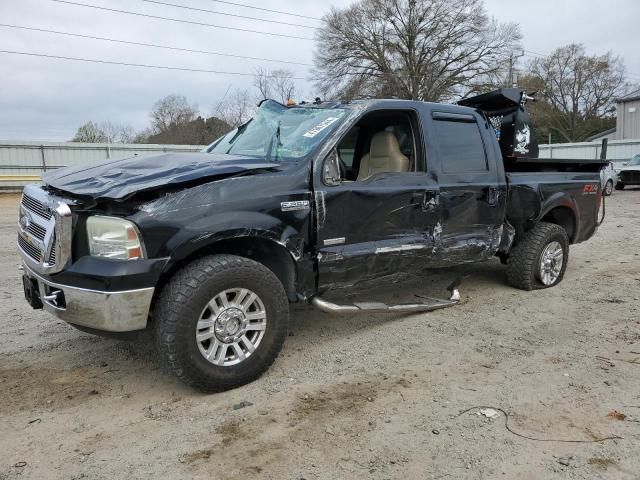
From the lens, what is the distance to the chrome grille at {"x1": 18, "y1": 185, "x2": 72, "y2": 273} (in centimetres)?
322

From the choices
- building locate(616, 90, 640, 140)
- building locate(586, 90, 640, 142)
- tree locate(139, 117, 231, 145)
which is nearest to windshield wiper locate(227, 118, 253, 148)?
tree locate(139, 117, 231, 145)

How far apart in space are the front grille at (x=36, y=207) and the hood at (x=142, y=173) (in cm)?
15

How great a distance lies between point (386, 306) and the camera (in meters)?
4.62

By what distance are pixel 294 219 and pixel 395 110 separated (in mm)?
1585

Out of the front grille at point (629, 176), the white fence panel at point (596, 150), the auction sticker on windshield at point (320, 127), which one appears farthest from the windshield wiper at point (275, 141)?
the white fence panel at point (596, 150)

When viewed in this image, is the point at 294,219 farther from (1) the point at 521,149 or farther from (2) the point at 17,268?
(2) the point at 17,268

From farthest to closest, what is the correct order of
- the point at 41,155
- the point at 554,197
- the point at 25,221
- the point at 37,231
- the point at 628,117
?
the point at 628,117
the point at 41,155
the point at 554,197
the point at 25,221
the point at 37,231

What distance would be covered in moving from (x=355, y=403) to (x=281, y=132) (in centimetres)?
226

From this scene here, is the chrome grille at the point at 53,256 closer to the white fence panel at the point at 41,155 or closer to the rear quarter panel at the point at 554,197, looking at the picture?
the rear quarter panel at the point at 554,197

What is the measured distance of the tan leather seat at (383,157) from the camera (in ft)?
15.9

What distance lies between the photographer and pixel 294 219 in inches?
149

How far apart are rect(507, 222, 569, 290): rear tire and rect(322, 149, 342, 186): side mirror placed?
277 centimetres

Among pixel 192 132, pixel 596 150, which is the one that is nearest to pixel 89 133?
pixel 192 132

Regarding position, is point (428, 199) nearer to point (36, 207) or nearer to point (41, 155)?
point (36, 207)
